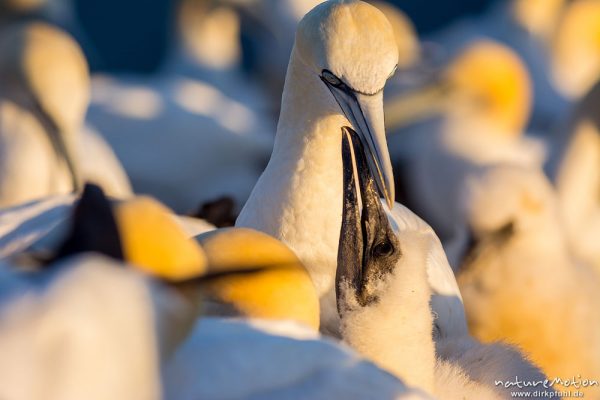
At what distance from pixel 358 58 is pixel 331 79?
0.09 metres

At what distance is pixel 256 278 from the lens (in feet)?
8.33

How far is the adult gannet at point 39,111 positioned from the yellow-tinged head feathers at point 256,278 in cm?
279

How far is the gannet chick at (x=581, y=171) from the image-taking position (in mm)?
6473

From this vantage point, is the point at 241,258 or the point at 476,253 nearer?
the point at 241,258

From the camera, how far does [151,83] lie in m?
9.12

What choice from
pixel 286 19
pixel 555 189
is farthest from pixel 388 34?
pixel 286 19

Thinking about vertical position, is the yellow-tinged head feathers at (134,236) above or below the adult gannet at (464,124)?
above

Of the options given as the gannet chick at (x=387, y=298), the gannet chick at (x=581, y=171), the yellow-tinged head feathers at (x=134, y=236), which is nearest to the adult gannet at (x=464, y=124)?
the gannet chick at (x=581, y=171)

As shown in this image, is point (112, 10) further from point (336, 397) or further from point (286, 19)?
point (336, 397)

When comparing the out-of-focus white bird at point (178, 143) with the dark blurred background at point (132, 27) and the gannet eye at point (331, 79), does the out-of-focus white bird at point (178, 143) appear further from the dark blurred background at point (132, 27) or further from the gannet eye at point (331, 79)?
the dark blurred background at point (132, 27)

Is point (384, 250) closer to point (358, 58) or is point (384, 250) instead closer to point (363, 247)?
point (363, 247)

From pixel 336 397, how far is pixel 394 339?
1.86 ft

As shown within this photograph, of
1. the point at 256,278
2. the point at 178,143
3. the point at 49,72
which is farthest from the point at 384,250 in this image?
the point at 178,143

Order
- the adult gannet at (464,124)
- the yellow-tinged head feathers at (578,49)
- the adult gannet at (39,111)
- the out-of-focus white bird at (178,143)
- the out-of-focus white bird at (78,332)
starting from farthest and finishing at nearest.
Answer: the yellow-tinged head feathers at (578,49)
the out-of-focus white bird at (178,143)
the adult gannet at (464,124)
the adult gannet at (39,111)
the out-of-focus white bird at (78,332)
